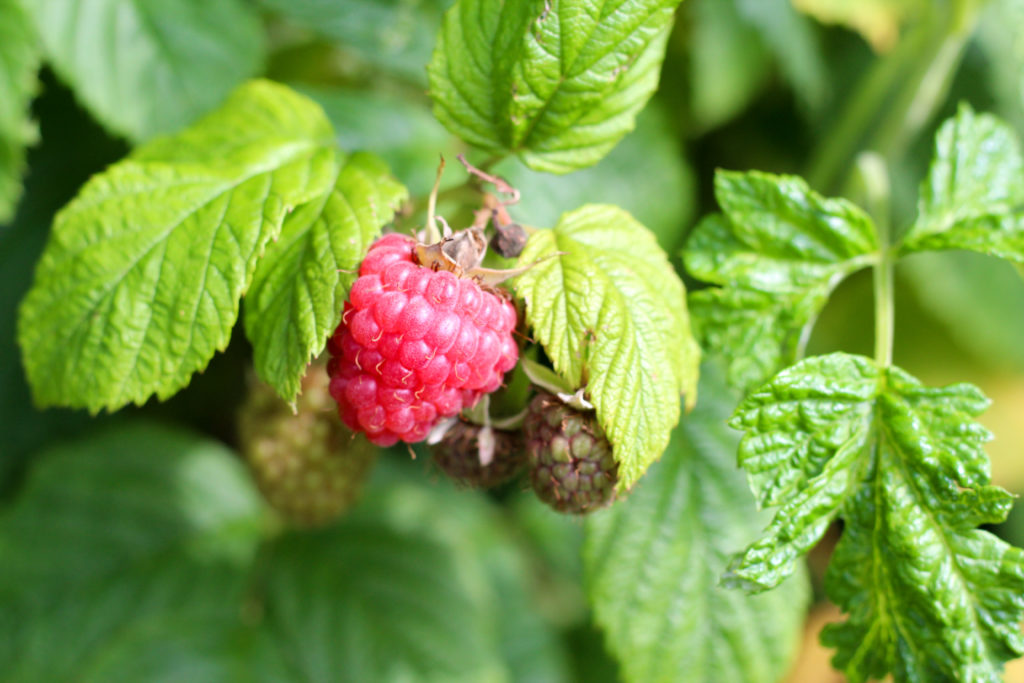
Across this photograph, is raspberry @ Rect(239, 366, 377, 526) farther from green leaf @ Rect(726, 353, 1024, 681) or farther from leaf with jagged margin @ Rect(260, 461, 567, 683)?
green leaf @ Rect(726, 353, 1024, 681)

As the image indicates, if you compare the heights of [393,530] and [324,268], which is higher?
[324,268]

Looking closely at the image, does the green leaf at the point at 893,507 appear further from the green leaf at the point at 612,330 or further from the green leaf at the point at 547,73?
the green leaf at the point at 547,73

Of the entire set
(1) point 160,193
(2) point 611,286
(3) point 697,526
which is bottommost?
(3) point 697,526

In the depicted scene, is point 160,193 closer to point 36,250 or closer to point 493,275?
point 493,275

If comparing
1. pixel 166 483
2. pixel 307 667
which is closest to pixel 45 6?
pixel 166 483

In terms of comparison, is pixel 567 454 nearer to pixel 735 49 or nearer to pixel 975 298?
pixel 735 49

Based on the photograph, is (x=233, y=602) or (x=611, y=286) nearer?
(x=611, y=286)

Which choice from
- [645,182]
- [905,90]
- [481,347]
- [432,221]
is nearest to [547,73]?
[432,221]
